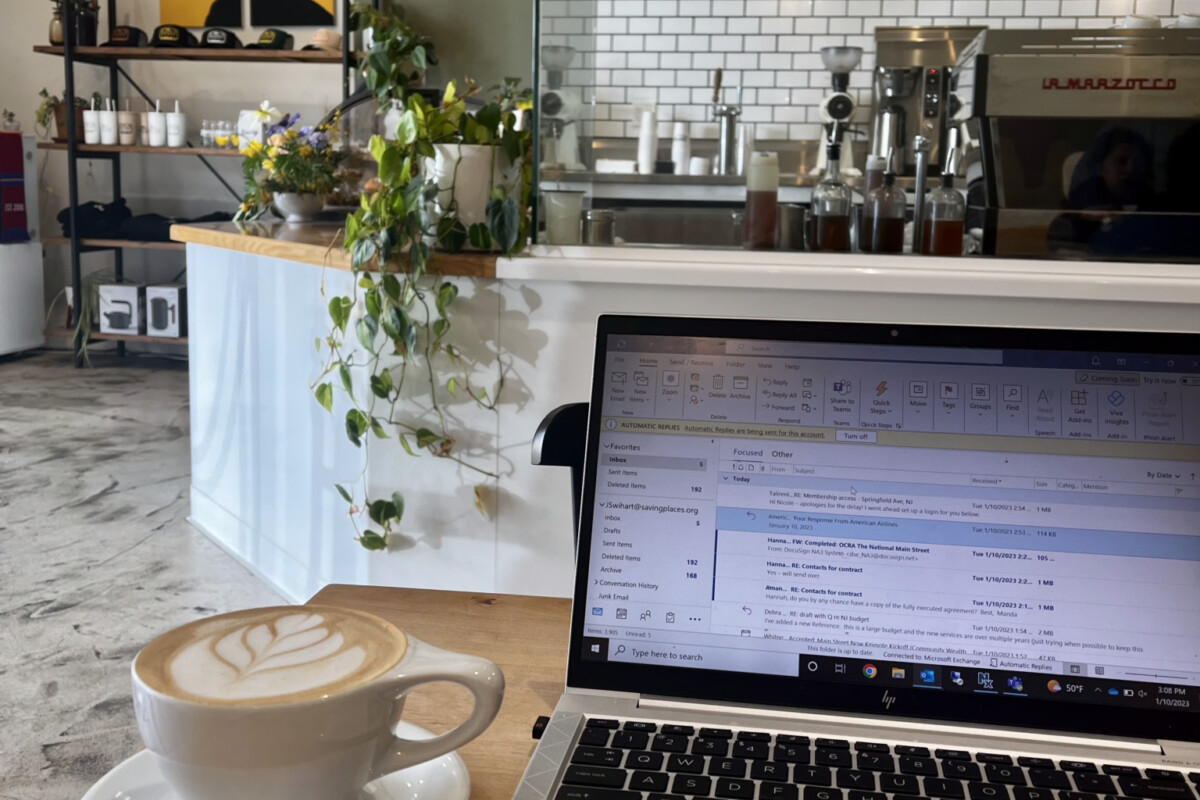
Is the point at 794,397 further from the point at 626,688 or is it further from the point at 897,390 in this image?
the point at 626,688

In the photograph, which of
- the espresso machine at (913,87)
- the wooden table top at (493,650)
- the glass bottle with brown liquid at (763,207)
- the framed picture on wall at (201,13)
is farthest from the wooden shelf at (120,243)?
the wooden table top at (493,650)

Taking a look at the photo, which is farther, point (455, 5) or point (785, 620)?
point (455, 5)

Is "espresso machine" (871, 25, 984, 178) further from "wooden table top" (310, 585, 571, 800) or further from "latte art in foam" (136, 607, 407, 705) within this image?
"latte art in foam" (136, 607, 407, 705)

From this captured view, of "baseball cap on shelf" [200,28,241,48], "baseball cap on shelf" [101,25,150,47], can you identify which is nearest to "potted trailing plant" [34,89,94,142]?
"baseball cap on shelf" [101,25,150,47]

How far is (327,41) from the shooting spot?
576cm

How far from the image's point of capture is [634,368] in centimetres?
78

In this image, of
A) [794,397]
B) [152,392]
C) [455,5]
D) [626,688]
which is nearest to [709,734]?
[626,688]

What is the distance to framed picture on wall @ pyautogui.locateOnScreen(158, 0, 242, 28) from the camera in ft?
21.1

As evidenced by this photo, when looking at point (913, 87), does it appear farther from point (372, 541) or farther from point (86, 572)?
point (86, 572)

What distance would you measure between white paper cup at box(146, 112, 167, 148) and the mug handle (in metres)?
6.18

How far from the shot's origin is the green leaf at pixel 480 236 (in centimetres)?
191

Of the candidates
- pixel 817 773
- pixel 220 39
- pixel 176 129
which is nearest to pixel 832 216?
pixel 817 773

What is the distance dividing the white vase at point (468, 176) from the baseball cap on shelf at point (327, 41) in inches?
167

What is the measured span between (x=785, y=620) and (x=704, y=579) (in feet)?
0.20
